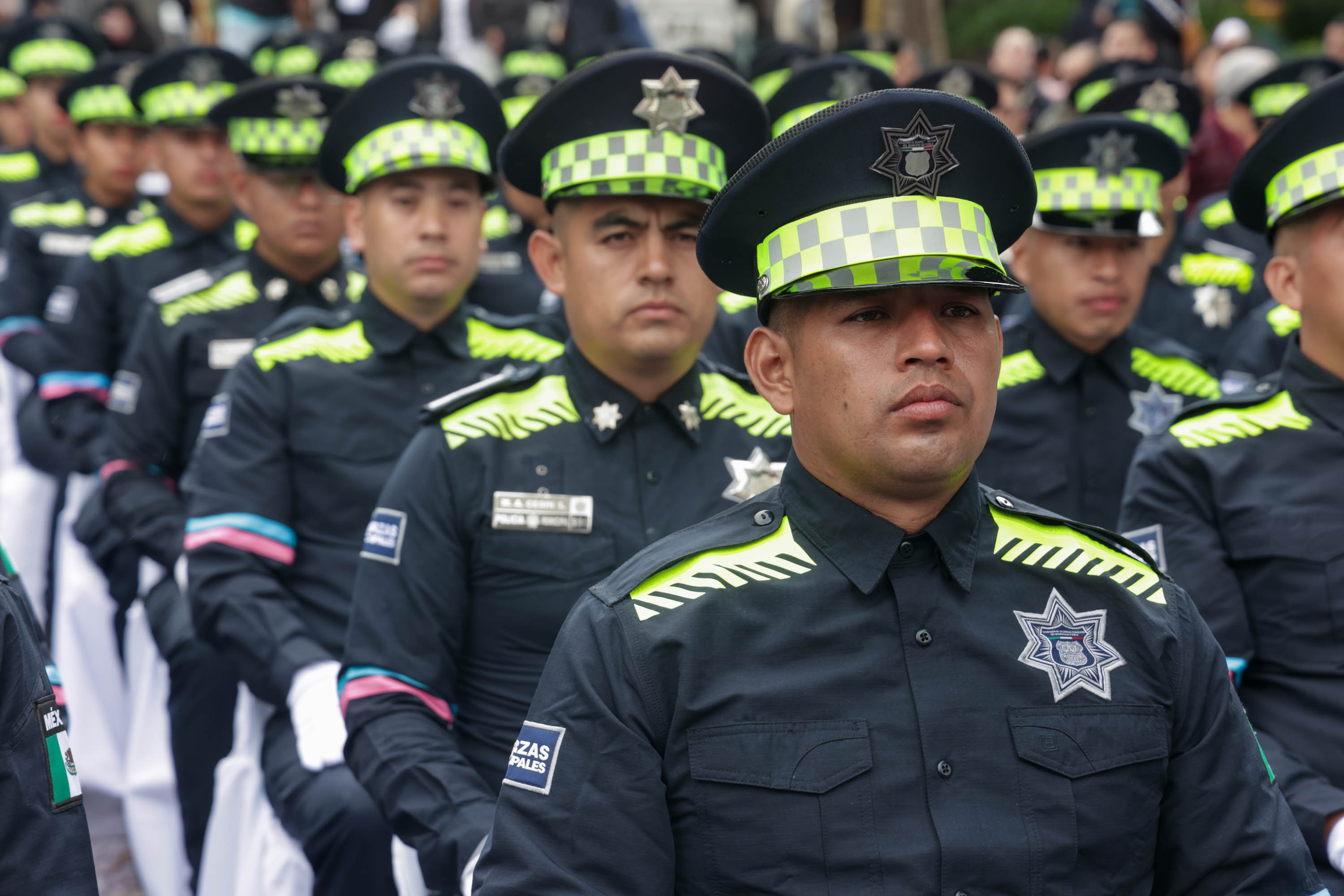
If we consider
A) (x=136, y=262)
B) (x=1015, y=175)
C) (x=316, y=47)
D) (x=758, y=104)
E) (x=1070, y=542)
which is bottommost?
(x=1070, y=542)

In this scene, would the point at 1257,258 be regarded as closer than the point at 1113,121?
No

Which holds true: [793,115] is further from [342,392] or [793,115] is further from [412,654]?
[412,654]

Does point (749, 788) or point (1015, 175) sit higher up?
point (1015, 175)

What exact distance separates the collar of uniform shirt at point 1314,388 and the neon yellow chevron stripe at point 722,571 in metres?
1.62

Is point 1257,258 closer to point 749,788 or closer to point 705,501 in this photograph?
point 705,501

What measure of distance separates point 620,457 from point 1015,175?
1293 millimetres

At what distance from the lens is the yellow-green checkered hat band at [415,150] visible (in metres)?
4.14

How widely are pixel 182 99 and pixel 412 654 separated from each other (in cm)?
398

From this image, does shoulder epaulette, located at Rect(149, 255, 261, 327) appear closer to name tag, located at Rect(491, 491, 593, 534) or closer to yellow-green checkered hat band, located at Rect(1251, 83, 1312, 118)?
name tag, located at Rect(491, 491, 593, 534)

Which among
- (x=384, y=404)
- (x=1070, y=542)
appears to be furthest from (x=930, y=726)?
(x=384, y=404)

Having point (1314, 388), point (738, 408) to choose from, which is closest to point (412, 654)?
point (738, 408)

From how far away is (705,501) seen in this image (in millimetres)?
3225

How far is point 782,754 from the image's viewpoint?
2006mm

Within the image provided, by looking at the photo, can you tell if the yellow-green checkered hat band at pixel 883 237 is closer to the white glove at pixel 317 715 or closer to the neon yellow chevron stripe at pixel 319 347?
the white glove at pixel 317 715
